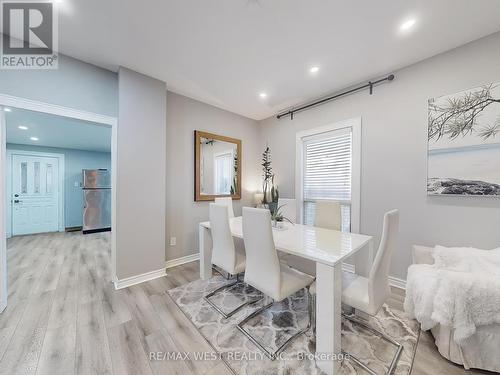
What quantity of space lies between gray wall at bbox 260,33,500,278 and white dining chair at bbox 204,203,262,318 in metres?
1.80

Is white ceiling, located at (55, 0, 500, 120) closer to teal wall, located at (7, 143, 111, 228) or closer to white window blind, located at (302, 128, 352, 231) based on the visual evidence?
white window blind, located at (302, 128, 352, 231)

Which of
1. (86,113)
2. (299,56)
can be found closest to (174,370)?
(86,113)

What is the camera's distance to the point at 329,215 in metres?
2.41

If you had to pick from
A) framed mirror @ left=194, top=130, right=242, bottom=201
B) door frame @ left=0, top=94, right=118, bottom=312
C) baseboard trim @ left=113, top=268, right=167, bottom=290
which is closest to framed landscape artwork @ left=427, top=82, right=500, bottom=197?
framed mirror @ left=194, top=130, right=242, bottom=201

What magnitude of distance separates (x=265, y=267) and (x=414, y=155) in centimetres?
214

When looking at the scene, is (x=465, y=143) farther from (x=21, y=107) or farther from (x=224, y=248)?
Result: (x=21, y=107)

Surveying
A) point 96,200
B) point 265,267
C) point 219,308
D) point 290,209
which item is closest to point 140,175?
point 219,308

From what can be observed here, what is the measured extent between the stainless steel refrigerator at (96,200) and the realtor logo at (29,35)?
4233 mm

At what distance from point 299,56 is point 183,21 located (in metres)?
1.20

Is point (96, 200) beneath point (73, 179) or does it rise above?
beneath

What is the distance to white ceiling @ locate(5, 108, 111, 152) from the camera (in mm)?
3353

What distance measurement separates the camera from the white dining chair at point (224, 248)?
1.92m

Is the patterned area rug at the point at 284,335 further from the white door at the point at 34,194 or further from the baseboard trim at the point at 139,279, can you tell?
the white door at the point at 34,194

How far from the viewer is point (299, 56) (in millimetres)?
2137
